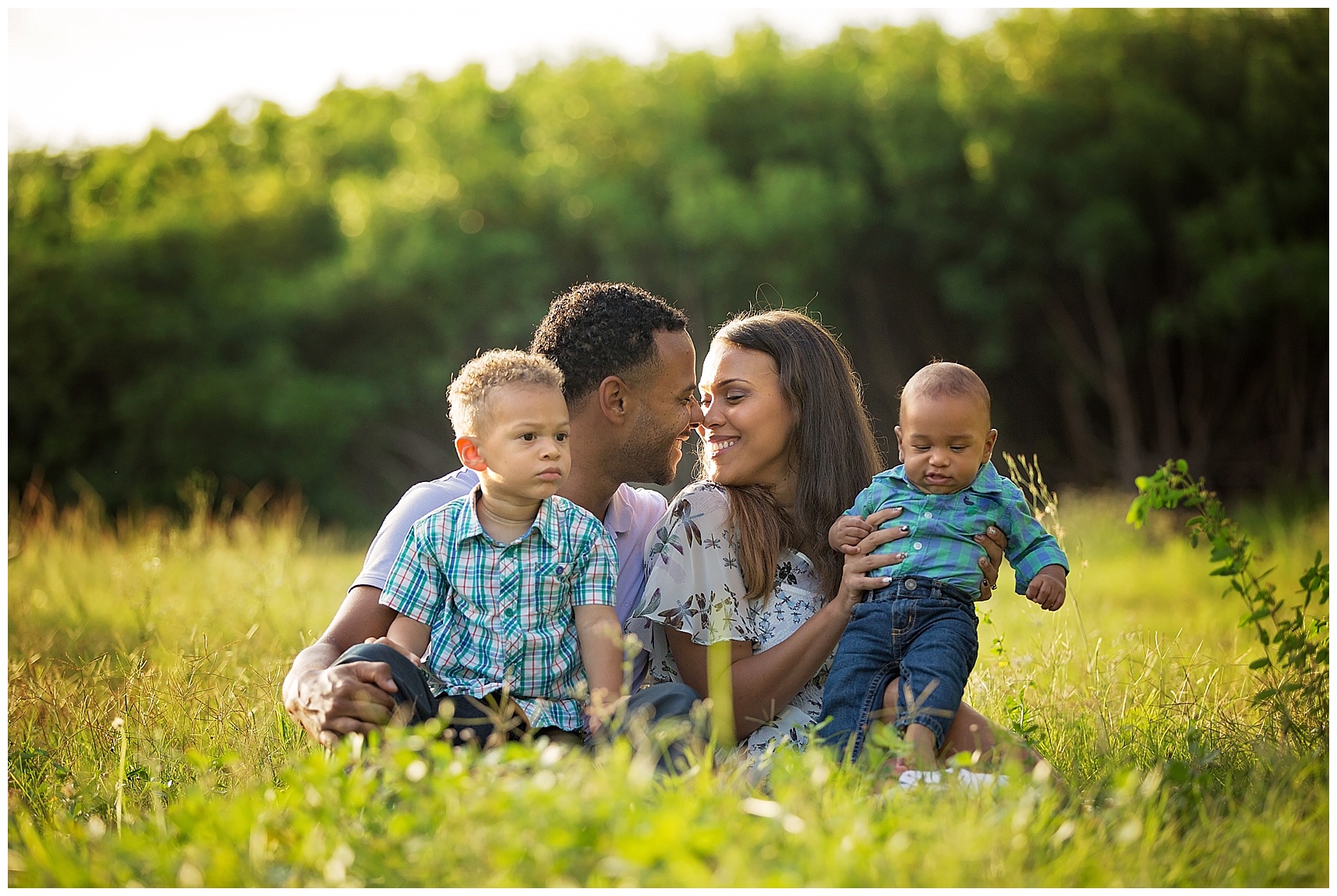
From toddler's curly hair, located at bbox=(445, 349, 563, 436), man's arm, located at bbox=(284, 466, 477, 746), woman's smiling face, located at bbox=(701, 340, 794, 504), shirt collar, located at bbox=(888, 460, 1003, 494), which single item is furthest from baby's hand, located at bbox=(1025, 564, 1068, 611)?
man's arm, located at bbox=(284, 466, 477, 746)

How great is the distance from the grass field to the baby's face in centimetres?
80

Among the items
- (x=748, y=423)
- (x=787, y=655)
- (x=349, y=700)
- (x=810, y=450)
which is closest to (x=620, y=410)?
(x=748, y=423)

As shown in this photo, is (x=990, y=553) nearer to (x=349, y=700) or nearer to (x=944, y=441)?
(x=944, y=441)

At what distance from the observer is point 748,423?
10.7ft

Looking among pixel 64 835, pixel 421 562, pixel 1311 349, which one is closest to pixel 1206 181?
pixel 1311 349

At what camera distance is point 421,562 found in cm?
296

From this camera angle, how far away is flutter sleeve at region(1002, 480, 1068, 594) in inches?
120

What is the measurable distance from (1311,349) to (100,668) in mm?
13390

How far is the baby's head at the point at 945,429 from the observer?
119 inches

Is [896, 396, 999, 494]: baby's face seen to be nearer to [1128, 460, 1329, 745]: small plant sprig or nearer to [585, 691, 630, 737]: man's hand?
[1128, 460, 1329, 745]: small plant sprig

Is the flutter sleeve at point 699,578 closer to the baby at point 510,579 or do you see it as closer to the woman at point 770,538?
the woman at point 770,538

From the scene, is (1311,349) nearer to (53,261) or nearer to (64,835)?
(64,835)

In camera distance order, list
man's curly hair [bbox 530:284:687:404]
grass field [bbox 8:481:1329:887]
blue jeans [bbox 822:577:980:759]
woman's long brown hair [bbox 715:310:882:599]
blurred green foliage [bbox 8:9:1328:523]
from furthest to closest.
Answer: blurred green foliage [bbox 8:9:1328:523], man's curly hair [bbox 530:284:687:404], woman's long brown hair [bbox 715:310:882:599], blue jeans [bbox 822:577:980:759], grass field [bbox 8:481:1329:887]

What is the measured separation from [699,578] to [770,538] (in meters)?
0.24
